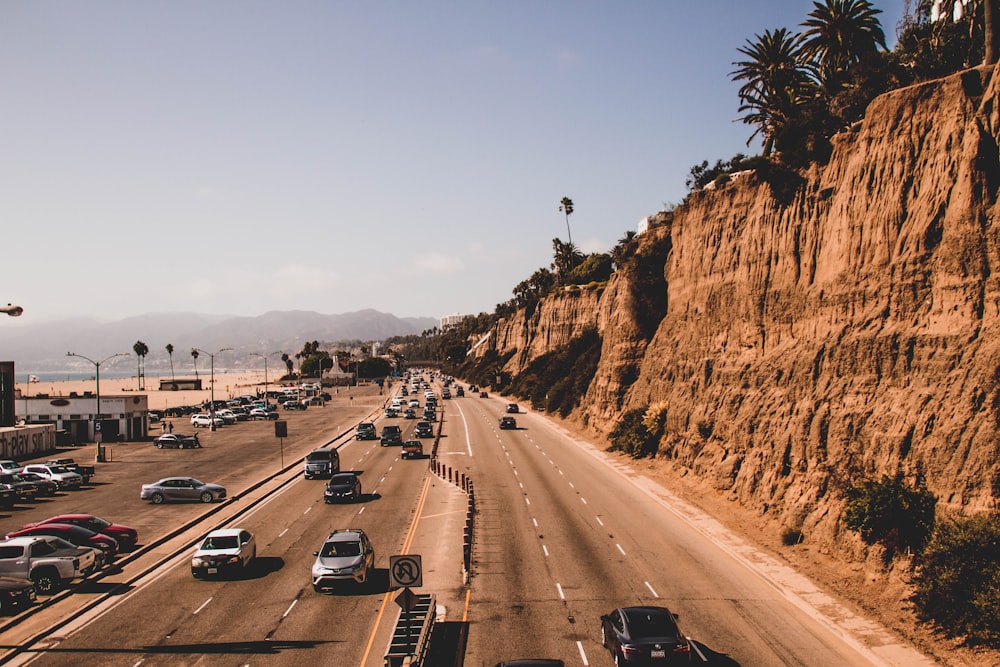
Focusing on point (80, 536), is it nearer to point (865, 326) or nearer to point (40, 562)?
point (40, 562)

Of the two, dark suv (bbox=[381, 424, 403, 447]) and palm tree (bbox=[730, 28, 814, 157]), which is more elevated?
palm tree (bbox=[730, 28, 814, 157])

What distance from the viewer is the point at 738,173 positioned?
163 ft

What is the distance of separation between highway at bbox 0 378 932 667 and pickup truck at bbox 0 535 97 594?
1.30 meters

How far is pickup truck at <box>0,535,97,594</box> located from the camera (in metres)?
23.6

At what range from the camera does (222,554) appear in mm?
24938

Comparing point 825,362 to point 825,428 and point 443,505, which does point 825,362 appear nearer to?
point 825,428

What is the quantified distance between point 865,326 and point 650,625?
63.3 feet

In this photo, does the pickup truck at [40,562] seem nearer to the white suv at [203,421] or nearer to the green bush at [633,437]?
the green bush at [633,437]

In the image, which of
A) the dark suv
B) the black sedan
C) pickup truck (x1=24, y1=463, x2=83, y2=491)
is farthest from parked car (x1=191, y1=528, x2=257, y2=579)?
the dark suv

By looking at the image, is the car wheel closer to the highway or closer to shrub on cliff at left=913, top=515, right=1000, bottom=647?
the highway

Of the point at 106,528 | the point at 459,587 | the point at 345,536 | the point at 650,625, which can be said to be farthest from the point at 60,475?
the point at 650,625

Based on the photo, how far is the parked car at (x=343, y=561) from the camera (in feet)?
75.2

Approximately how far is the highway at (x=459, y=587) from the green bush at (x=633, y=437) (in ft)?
18.2

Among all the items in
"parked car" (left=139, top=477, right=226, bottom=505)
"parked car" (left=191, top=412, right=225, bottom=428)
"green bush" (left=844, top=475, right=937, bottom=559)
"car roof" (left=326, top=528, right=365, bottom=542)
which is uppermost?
"green bush" (left=844, top=475, right=937, bottom=559)
